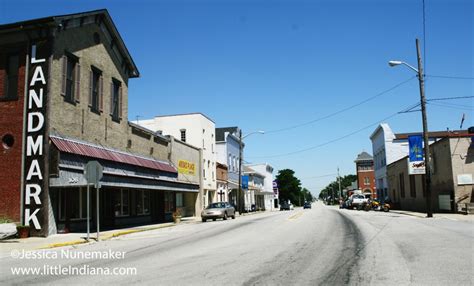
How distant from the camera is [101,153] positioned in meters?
21.9

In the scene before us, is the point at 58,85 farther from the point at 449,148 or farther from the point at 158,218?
the point at 449,148

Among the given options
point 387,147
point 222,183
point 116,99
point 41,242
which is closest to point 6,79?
point 116,99

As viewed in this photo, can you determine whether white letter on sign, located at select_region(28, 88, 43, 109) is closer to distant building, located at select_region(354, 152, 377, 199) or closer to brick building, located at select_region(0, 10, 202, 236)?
brick building, located at select_region(0, 10, 202, 236)

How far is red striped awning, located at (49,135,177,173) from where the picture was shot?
18.9 m

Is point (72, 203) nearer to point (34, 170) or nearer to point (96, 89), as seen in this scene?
point (34, 170)

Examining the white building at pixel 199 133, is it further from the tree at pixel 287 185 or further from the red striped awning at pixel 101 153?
the tree at pixel 287 185

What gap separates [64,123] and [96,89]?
13.9 ft

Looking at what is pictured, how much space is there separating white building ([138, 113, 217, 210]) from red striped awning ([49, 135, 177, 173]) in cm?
1465

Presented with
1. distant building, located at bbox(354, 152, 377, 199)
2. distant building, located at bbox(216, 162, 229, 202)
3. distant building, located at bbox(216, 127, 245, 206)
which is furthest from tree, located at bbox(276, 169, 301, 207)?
distant building, located at bbox(216, 162, 229, 202)

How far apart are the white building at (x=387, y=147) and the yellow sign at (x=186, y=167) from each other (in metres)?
34.1

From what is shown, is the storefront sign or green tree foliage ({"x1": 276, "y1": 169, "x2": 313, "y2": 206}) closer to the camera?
the storefront sign

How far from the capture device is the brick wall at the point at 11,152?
18.3 meters

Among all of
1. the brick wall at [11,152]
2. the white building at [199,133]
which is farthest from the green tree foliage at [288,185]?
the brick wall at [11,152]

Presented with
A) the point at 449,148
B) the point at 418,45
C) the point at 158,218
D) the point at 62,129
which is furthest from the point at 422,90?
the point at 62,129
